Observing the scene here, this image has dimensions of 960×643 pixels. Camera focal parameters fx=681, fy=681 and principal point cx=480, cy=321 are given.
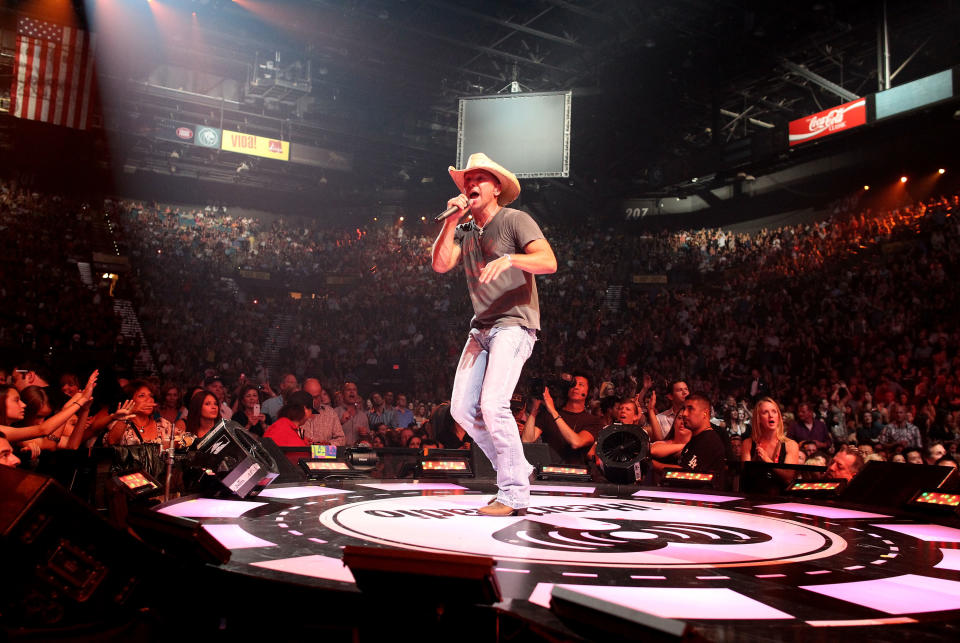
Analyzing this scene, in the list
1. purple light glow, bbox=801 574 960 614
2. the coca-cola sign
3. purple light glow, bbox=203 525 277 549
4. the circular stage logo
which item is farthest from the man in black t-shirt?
the coca-cola sign

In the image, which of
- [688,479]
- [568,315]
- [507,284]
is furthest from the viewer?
[568,315]

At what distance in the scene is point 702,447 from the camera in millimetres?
4457

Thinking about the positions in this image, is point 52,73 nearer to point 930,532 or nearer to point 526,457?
point 526,457

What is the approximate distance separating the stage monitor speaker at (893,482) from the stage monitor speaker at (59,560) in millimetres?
A: 3307

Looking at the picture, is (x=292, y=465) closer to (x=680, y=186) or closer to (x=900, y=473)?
(x=900, y=473)

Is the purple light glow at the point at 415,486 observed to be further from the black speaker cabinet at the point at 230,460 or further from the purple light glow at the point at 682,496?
the purple light glow at the point at 682,496

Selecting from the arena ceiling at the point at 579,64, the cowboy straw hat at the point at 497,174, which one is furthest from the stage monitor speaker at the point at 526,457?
the arena ceiling at the point at 579,64

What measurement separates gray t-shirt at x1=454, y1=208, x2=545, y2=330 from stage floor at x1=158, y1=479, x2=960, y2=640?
0.85 metres

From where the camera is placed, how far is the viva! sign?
1870 cm

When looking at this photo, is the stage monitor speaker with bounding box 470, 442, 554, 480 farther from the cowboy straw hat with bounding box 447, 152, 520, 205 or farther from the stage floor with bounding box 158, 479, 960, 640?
the cowboy straw hat with bounding box 447, 152, 520, 205

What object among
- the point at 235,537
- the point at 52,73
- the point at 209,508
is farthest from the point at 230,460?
the point at 52,73

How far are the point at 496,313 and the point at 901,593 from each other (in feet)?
5.98

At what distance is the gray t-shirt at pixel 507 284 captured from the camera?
3.03 m

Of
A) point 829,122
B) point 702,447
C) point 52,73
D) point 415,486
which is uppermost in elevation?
point 829,122
